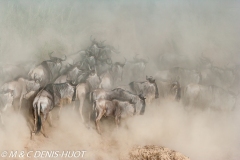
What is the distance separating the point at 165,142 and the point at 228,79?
4.44 ft

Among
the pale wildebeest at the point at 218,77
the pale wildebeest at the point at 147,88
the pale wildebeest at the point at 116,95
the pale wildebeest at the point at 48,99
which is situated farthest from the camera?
the pale wildebeest at the point at 218,77

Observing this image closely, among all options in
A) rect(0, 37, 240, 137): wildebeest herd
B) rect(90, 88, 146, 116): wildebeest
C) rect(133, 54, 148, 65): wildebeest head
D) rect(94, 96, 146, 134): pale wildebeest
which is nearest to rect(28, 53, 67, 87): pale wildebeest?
rect(0, 37, 240, 137): wildebeest herd

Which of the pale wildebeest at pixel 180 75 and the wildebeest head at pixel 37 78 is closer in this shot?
the wildebeest head at pixel 37 78

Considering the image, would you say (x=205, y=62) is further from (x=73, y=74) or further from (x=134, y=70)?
(x=73, y=74)

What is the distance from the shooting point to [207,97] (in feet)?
13.6

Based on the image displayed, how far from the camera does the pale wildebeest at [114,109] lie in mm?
3912

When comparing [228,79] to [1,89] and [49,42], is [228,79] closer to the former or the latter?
[49,42]

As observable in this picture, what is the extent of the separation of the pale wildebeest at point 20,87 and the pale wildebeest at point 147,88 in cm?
137

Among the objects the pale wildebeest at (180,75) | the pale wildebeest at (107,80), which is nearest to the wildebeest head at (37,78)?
the pale wildebeest at (107,80)

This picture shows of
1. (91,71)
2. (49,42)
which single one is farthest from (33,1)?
(91,71)

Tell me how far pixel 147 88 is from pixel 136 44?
26.6 inches

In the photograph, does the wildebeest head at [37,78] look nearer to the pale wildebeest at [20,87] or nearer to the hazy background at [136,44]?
the pale wildebeest at [20,87]

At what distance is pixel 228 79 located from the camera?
4.22 meters

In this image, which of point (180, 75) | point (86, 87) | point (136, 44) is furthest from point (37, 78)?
point (180, 75)
